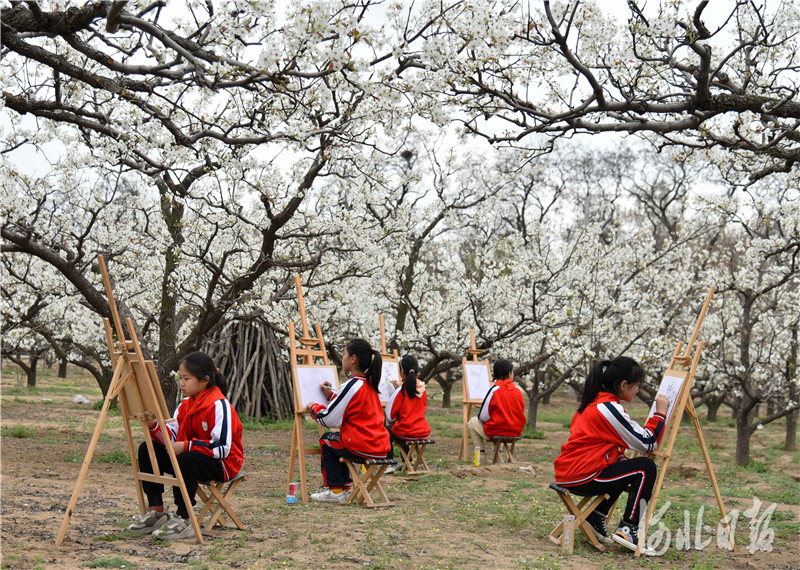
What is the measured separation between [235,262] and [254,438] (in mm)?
3270

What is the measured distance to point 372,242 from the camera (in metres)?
10.4

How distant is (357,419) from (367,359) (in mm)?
533

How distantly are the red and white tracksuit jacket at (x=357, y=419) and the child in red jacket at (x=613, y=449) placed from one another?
1.70m

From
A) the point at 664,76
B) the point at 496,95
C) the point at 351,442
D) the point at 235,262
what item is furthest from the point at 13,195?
the point at 664,76

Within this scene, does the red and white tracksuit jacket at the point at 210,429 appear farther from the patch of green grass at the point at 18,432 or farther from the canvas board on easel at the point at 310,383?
the patch of green grass at the point at 18,432

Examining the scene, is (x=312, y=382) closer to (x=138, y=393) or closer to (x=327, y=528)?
(x=327, y=528)

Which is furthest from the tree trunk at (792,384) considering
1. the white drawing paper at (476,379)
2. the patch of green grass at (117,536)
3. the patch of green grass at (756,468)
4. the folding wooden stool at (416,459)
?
the patch of green grass at (117,536)

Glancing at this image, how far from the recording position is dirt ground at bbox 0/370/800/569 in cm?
461

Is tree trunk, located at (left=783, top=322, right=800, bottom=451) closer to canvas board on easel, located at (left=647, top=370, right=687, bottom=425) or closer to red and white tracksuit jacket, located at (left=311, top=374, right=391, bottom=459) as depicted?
canvas board on easel, located at (left=647, top=370, right=687, bottom=425)

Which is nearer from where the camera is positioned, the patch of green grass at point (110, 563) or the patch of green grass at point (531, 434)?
the patch of green grass at point (110, 563)

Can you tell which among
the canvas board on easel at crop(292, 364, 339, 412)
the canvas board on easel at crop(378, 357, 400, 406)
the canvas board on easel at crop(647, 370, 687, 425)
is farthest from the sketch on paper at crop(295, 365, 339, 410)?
the canvas board on easel at crop(647, 370, 687, 425)

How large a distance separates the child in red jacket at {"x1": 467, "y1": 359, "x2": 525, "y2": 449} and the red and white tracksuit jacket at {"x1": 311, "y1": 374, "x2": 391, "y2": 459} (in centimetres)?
359

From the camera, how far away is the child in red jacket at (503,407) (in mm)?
9797

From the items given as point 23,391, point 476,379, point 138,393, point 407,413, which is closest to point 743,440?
point 476,379
